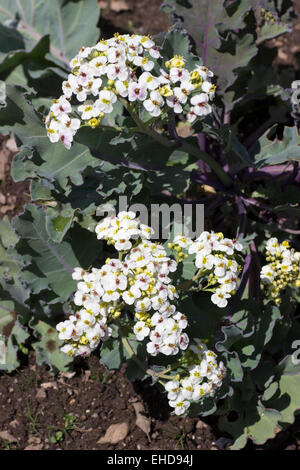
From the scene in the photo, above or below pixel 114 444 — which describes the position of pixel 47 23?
above

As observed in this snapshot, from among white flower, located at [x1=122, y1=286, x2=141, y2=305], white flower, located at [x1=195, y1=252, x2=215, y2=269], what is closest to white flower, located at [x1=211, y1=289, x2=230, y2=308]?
white flower, located at [x1=195, y1=252, x2=215, y2=269]

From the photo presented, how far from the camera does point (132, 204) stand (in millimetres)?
2975

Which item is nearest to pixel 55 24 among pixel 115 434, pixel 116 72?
pixel 116 72

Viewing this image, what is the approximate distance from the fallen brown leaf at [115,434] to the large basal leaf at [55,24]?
1.99 metres

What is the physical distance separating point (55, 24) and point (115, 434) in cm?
224

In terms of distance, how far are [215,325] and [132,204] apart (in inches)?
27.8

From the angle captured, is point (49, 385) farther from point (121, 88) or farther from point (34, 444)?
point (121, 88)

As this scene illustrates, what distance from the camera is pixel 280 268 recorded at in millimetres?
2740

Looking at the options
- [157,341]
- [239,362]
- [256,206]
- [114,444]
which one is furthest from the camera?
[256,206]

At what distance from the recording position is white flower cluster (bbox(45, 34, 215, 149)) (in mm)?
2225

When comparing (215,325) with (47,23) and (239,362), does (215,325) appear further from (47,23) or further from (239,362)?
(47,23)

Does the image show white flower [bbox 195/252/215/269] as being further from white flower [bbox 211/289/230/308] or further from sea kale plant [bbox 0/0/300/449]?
white flower [bbox 211/289/230/308]

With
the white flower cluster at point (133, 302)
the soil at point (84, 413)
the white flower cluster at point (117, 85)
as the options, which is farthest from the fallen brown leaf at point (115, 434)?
the white flower cluster at point (117, 85)
